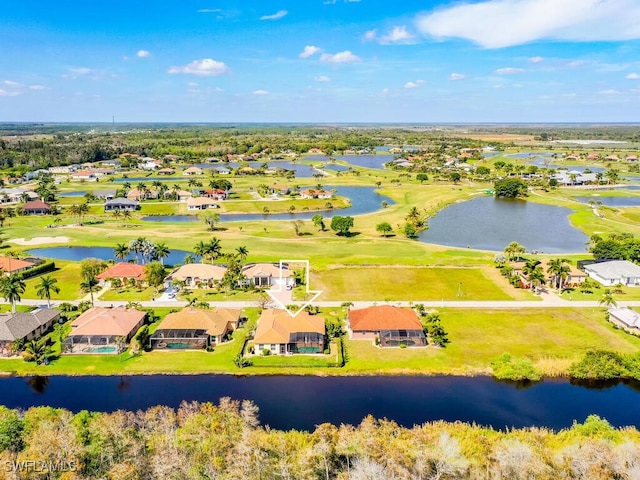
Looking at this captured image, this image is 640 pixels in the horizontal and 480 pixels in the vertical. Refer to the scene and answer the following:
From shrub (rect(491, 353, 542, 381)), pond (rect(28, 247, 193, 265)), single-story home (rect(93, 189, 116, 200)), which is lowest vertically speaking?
shrub (rect(491, 353, 542, 381))

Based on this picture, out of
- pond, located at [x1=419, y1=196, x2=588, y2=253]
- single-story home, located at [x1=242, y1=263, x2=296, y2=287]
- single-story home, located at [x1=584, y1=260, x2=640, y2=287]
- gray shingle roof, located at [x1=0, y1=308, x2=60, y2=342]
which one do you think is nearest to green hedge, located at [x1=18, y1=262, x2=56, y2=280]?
gray shingle roof, located at [x1=0, y1=308, x2=60, y2=342]

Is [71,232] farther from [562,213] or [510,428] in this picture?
[562,213]

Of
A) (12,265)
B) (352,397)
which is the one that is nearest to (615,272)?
(352,397)

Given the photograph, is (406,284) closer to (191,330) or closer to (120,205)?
(191,330)

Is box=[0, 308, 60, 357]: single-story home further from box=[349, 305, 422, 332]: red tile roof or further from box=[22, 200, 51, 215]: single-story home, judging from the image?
box=[22, 200, 51, 215]: single-story home

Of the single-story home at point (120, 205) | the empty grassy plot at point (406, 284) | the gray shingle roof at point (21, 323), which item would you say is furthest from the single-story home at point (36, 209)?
the empty grassy plot at point (406, 284)

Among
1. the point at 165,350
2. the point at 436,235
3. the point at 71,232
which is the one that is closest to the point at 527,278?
the point at 436,235
